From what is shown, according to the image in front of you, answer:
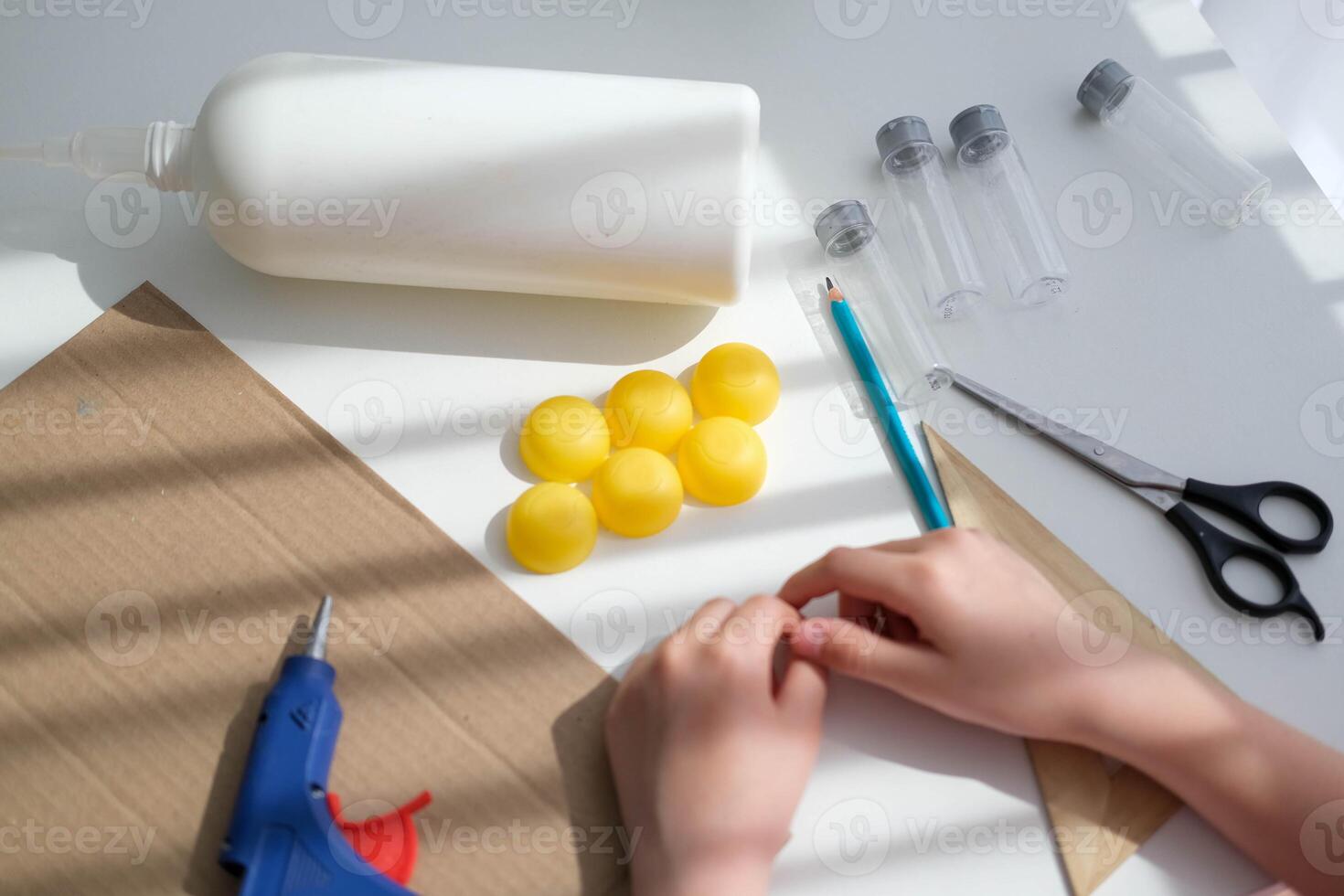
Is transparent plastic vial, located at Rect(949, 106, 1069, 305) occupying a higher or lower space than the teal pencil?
higher

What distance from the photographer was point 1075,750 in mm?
715

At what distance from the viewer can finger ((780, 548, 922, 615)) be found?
0.70m

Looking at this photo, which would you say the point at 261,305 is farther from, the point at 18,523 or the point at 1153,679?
the point at 1153,679

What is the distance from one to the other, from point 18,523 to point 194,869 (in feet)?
0.98
